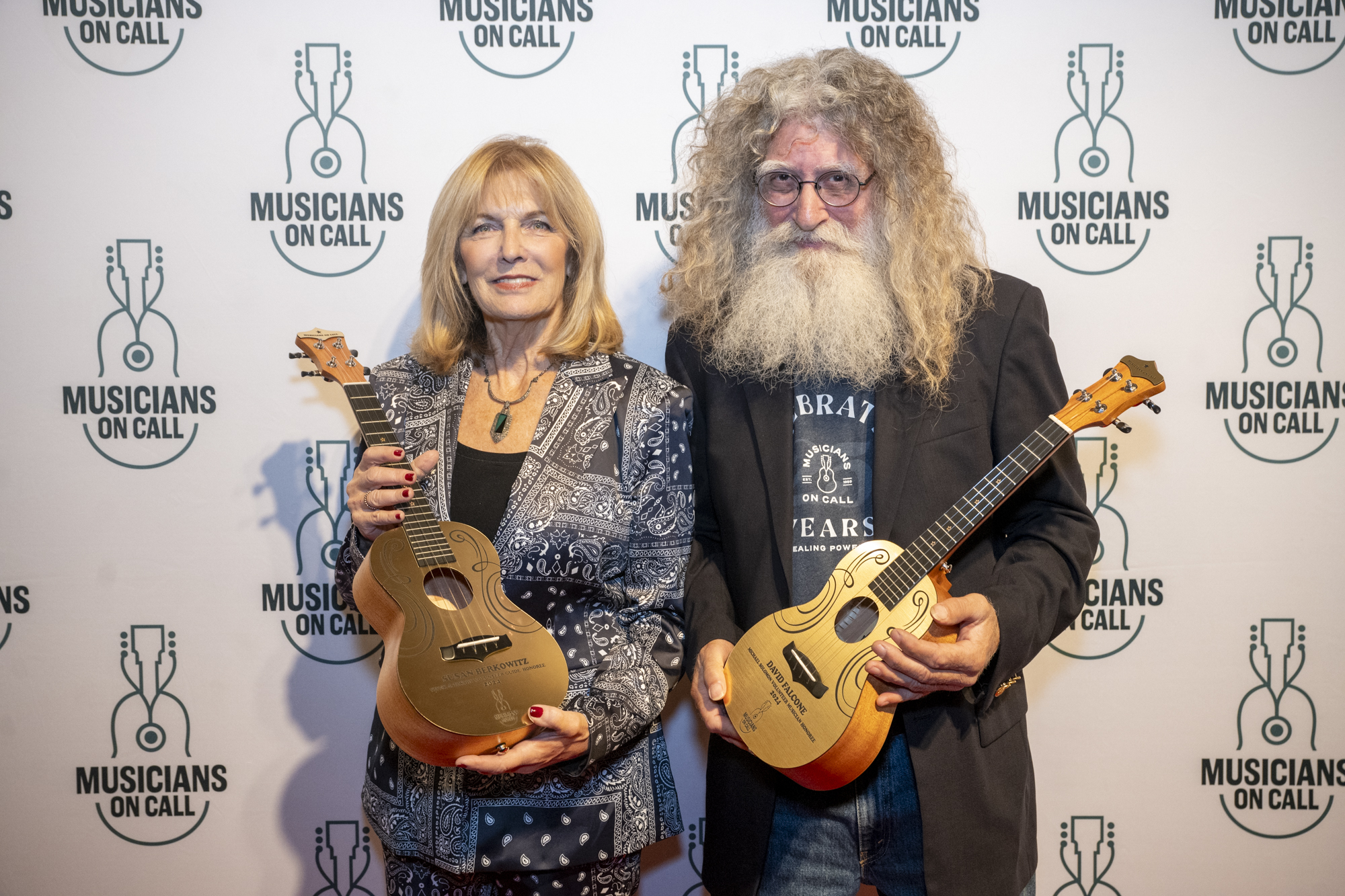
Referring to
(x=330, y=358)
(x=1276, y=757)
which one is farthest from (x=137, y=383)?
(x=1276, y=757)

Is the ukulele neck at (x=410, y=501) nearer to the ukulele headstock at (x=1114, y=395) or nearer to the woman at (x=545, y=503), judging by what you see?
the woman at (x=545, y=503)

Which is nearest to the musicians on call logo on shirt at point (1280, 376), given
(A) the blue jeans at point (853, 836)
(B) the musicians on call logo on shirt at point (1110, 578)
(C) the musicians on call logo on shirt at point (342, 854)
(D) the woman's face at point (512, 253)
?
(B) the musicians on call logo on shirt at point (1110, 578)

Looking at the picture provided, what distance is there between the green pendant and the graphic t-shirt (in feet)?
2.10

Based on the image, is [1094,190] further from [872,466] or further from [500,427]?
[500,427]

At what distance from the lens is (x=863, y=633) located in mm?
1616

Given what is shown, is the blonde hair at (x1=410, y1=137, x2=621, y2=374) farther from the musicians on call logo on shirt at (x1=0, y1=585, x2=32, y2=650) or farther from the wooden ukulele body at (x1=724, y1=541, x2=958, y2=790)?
the musicians on call logo on shirt at (x1=0, y1=585, x2=32, y2=650)

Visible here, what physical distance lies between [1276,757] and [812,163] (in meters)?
2.32

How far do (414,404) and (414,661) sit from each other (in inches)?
25.0

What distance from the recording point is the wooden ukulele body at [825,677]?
5.00 ft

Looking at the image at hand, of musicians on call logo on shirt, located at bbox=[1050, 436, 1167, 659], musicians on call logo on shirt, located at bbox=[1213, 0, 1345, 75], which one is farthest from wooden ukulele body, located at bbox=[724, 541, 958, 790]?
musicians on call logo on shirt, located at bbox=[1213, 0, 1345, 75]

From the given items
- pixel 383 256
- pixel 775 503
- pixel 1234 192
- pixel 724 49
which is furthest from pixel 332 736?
pixel 1234 192

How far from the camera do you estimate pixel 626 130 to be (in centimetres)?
246

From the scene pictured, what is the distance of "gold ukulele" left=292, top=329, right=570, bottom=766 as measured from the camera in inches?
58.5

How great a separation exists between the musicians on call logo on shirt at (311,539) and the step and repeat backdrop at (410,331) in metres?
0.01
